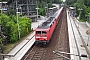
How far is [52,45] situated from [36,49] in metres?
3.78

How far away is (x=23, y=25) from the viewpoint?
35.3 metres

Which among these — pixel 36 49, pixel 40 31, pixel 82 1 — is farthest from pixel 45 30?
pixel 82 1

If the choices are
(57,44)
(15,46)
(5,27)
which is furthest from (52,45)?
(5,27)

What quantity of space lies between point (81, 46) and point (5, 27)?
13647 millimetres

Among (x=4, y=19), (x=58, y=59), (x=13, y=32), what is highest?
(x=4, y=19)

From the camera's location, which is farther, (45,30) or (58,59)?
(45,30)

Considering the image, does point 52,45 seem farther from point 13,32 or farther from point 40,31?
point 13,32

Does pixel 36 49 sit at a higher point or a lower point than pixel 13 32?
lower

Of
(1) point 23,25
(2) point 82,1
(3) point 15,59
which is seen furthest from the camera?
(2) point 82,1

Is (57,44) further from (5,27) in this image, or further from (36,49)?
(5,27)

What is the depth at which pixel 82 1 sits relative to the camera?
7969cm

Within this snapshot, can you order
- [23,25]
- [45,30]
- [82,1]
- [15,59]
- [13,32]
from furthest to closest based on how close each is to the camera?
[82,1] → [23,25] → [13,32] → [45,30] → [15,59]

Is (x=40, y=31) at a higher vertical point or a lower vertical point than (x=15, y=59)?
higher

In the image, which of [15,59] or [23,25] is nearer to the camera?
[15,59]
